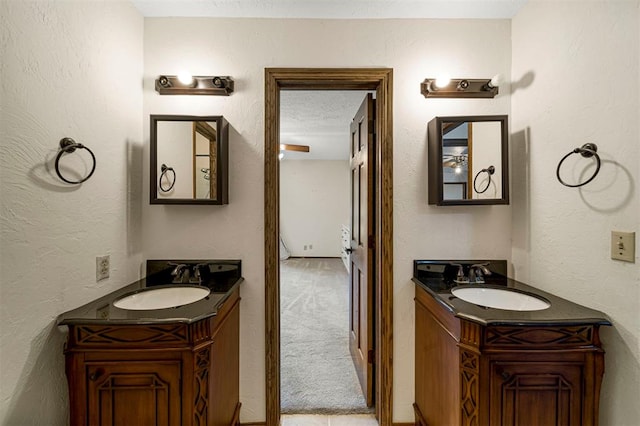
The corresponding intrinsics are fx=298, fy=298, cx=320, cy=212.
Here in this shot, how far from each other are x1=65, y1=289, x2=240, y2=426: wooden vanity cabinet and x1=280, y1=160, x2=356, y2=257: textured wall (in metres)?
5.89

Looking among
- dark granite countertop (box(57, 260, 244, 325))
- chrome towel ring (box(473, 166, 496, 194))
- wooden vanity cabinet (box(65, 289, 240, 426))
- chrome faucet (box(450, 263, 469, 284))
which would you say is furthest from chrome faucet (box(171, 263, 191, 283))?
chrome towel ring (box(473, 166, 496, 194))

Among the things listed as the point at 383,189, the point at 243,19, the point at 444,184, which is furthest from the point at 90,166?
the point at 444,184

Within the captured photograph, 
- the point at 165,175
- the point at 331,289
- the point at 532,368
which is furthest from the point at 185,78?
the point at 331,289

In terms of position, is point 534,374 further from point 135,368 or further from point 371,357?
point 135,368

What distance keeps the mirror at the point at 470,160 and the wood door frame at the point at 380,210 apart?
0.27 m

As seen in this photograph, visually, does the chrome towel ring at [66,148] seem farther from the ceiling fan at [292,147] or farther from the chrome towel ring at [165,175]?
the ceiling fan at [292,147]

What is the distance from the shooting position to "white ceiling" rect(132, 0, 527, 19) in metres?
1.64

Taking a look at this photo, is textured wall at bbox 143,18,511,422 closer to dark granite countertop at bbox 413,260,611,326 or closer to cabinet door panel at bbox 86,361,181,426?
dark granite countertop at bbox 413,260,611,326

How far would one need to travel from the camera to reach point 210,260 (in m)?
1.74

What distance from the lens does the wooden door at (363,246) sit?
1.95 m

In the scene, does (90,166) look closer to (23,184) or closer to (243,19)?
(23,184)

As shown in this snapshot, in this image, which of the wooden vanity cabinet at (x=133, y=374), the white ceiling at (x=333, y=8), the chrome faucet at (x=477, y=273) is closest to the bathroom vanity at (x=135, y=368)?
the wooden vanity cabinet at (x=133, y=374)

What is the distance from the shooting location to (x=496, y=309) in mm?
1224

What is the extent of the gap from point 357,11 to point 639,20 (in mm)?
1208
